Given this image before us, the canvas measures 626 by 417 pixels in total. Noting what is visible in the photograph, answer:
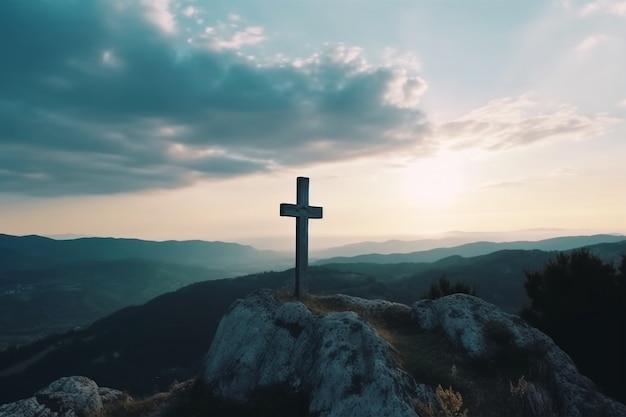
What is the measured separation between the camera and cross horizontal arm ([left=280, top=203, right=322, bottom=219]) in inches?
849

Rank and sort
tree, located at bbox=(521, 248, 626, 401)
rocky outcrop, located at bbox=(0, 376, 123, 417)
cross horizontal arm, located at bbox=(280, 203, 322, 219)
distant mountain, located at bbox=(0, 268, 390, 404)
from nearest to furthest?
rocky outcrop, located at bbox=(0, 376, 123, 417) < tree, located at bbox=(521, 248, 626, 401) < cross horizontal arm, located at bbox=(280, 203, 322, 219) < distant mountain, located at bbox=(0, 268, 390, 404)

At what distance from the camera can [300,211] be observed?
72.7 feet

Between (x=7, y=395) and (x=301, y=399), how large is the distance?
111107 mm

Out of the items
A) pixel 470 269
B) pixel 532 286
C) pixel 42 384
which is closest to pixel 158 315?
pixel 42 384

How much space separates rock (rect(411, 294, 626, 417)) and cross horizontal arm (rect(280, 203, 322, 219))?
6.41 m

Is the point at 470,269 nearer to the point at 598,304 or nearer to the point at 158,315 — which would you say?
the point at 158,315

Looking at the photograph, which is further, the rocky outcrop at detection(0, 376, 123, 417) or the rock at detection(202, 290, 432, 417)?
the rocky outcrop at detection(0, 376, 123, 417)

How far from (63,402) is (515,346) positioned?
17.9 m

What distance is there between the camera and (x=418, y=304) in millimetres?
21672

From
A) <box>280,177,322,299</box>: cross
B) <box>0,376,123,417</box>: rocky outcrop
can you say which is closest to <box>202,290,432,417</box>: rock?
<box>280,177,322,299</box>: cross

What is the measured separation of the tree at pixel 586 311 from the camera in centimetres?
1978

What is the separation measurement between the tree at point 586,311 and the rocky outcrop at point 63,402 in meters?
20.7

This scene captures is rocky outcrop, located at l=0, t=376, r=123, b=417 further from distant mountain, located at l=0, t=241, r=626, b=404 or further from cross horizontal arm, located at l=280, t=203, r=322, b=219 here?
distant mountain, located at l=0, t=241, r=626, b=404

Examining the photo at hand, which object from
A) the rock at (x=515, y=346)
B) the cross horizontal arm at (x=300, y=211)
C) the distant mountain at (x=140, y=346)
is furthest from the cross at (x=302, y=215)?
the distant mountain at (x=140, y=346)
